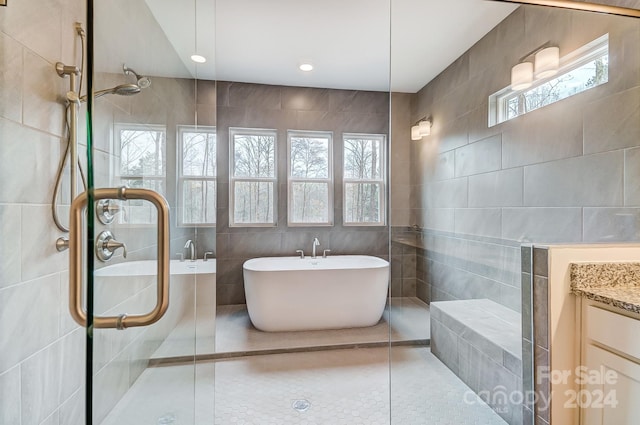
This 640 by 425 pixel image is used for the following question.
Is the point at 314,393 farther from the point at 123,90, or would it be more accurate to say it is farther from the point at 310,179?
the point at 310,179

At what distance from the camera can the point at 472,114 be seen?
1973mm

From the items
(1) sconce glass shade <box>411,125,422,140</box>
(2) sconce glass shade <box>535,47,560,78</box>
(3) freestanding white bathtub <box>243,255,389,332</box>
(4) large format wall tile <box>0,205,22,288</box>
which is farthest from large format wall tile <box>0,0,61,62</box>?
(2) sconce glass shade <box>535,47,560,78</box>

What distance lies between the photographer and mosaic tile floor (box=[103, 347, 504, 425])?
4.47ft

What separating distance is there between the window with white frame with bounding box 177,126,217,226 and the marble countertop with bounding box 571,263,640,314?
186 centimetres

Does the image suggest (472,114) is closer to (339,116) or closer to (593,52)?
(593,52)

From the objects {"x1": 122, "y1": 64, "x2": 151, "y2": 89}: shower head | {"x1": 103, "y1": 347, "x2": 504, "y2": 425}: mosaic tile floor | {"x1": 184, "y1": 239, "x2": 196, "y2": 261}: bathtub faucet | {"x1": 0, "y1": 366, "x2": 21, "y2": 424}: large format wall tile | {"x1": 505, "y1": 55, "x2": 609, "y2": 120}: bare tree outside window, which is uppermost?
{"x1": 505, "y1": 55, "x2": 609, "y2": 120}: bare tree outside window

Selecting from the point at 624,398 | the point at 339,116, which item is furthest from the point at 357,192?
the point at 624,398

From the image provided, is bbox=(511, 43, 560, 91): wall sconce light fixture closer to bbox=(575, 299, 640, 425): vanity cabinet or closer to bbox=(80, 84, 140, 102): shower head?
bbox=(575, 299, 640, 425): vanity cabinet

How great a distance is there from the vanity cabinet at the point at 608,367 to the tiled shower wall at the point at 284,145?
259 cm

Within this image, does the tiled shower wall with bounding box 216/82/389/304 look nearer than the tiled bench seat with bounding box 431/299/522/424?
No

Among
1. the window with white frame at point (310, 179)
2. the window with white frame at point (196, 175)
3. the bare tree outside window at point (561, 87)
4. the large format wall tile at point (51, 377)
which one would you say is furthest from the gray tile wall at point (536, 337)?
the window with white frame at point (310, 179)

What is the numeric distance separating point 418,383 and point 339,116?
303cm

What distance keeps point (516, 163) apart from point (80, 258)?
2.11 metres

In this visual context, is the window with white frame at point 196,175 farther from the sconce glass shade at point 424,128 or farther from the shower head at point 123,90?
the sconce glass shade at point 424,128
